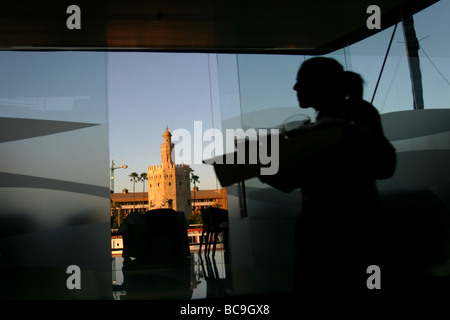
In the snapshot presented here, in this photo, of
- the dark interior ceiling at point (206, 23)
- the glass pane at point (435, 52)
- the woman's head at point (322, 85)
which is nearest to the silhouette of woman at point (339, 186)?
the woman's head at point (322, 85)

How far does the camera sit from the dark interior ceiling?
1.94 m

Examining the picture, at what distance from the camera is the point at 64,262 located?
1.94 meters

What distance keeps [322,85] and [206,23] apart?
244 centimetres

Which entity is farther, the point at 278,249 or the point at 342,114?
the point at 278,249

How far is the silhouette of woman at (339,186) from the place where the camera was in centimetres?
88

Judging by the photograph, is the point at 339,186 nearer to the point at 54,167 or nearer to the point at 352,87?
the point at 352,87

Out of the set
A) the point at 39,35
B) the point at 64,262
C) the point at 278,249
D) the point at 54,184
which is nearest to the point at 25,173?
the point at 54,184

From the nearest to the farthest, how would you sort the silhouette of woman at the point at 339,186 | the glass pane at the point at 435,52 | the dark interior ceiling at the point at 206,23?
the silhouette of woman at the point at 339,186
the dark interior ceiling at the point at 206,23
the glass pane at the point at 435,52

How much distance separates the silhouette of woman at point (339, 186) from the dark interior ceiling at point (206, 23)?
84cm

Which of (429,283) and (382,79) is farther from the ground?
(382,79)

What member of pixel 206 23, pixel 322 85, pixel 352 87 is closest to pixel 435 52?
pixel 352 87

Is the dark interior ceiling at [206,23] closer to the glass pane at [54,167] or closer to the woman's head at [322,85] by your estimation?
the glass pane at [54,167]

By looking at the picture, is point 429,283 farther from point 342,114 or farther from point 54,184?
point 54,184
